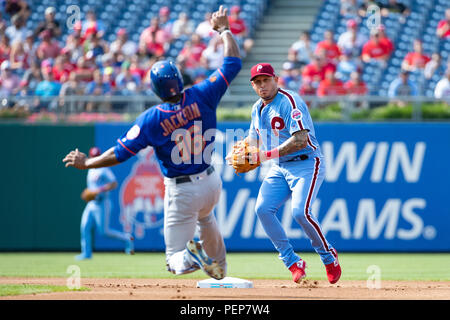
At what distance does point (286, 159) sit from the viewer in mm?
8000

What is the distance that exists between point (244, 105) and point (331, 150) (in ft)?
5.96

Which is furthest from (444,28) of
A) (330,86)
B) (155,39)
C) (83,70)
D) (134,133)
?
(134,133)

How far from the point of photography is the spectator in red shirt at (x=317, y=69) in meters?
15.2

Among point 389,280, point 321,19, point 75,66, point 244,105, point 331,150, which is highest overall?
point 321,19

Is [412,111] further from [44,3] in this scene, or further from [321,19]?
[44,3]

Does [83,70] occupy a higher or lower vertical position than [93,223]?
higher

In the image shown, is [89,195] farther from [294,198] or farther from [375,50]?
[375,50]

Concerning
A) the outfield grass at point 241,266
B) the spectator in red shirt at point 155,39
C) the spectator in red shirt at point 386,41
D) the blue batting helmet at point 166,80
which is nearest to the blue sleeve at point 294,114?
the blue batting helmet at point 166,80

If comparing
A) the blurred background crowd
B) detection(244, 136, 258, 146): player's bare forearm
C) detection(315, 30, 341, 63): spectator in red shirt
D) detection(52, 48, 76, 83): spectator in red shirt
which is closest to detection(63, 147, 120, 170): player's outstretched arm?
detection(244, 136, 258, 146): player's bare forearm

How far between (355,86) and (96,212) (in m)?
5.36

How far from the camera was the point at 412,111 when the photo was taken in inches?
547

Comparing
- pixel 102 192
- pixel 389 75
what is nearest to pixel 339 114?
pixel 389 75

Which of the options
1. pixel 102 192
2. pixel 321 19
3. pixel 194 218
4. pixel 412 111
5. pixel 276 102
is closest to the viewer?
pixel 194 218

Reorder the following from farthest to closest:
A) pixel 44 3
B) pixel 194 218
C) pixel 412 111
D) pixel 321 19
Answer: pixel 44 3 → pixel 321 19 → pixel 412 111 → pixel 194 218
